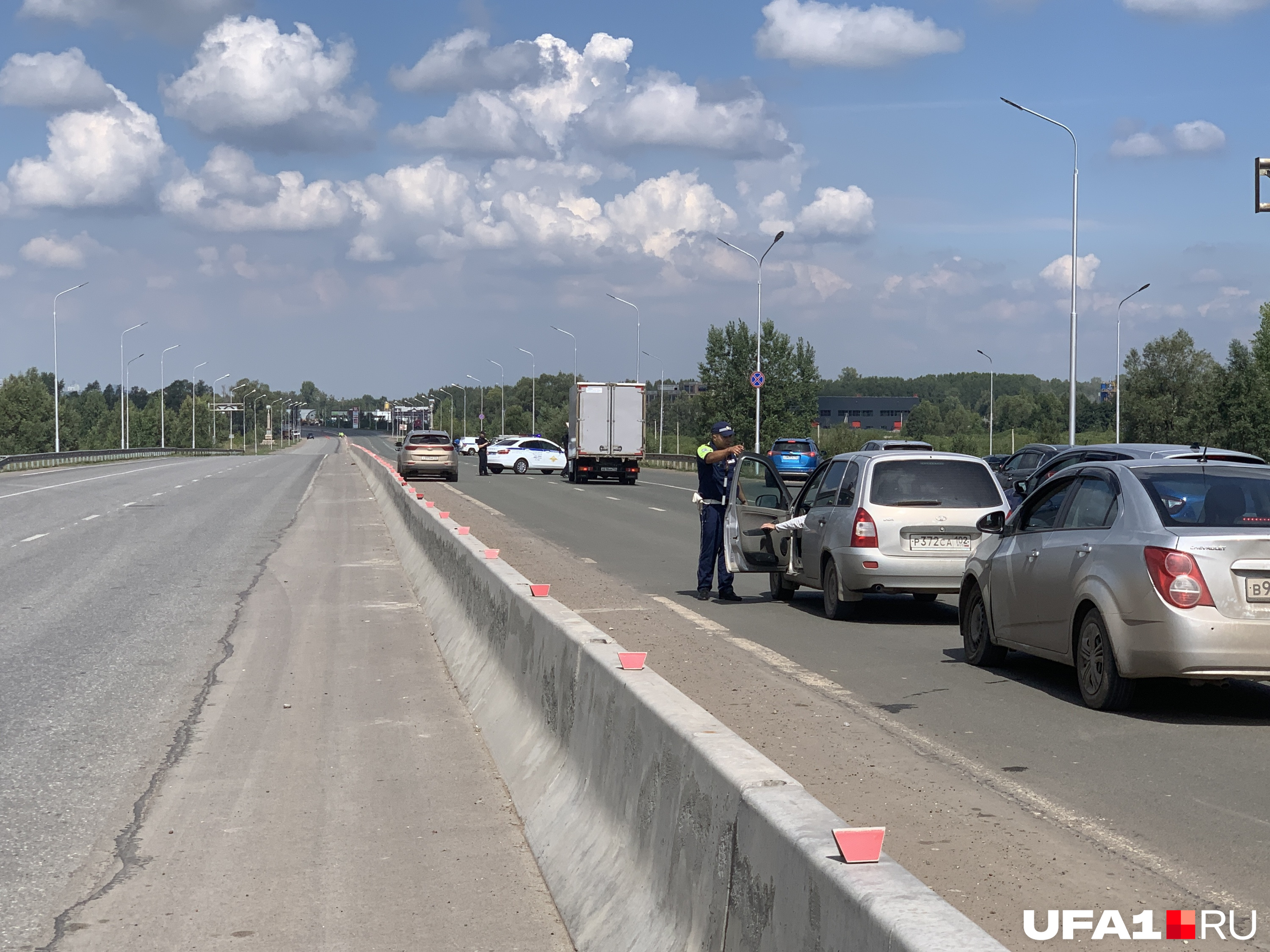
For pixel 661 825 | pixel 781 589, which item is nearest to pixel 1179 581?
pixel 661 825

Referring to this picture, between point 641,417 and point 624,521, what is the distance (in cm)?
2035

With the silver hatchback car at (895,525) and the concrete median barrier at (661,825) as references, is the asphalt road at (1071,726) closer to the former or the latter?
the silver hatchback car at (895,525)

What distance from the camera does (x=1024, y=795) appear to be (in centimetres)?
630

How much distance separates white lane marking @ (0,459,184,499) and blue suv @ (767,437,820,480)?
2385cm

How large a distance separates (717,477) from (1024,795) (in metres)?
8.30

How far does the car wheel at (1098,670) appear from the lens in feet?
26.8

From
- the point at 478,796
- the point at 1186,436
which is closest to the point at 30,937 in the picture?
the point at 478,796

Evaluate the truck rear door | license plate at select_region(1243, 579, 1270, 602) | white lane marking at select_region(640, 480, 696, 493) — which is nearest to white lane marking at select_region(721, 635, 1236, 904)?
license plate at select_region(1243, 579, 1270, 602)

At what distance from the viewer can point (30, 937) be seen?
4.68 metres

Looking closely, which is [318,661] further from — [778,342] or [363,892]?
[778,342]

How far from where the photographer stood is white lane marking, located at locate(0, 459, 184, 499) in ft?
120

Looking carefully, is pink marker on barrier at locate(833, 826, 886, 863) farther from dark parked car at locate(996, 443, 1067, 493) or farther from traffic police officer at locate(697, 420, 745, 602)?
dark parked car at locate(996, 443, 1067, 493)

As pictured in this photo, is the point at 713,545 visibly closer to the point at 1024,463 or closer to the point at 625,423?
the point at 1024,463

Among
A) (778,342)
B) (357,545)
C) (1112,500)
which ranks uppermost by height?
(778,342)
